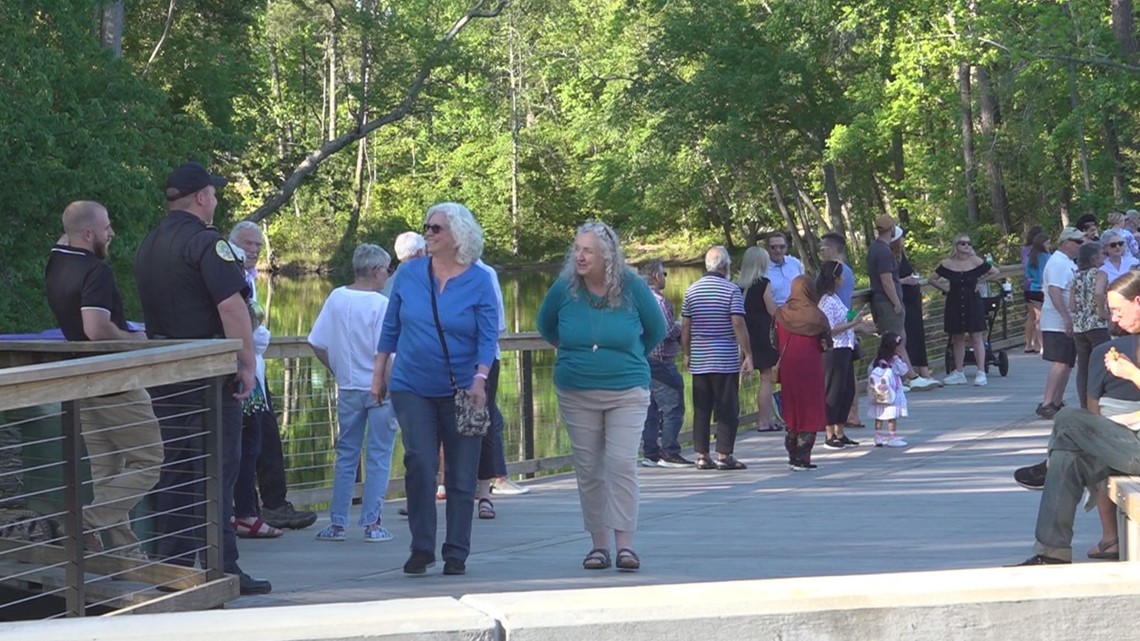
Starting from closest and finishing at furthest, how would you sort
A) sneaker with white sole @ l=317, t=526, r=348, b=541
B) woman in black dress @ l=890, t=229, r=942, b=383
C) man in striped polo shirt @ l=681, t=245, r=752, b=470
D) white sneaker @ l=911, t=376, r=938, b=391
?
sneaker with white sole @ l=317, t=526, r=348, b=541, man in striped polo shirt @ l=681, t=245, r=752, b=470, woman in black dress @ l=890, t=229, r=942, b=383, white sneaker @ l=911, t=376, r=938, b=391

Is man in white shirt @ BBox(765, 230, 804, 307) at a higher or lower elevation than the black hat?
lower

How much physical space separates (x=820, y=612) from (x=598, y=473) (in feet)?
13.8

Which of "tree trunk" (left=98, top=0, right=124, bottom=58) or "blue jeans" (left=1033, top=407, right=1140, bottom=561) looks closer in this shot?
"blue jeans" (left=1033, top=407, right=1140, bottom=561)

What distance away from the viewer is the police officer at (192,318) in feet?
23.4

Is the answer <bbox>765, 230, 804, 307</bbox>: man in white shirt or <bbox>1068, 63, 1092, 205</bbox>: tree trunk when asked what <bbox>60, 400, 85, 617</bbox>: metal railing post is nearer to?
<bbox>765, 230, 804, 307</bbox>: man in white shirt

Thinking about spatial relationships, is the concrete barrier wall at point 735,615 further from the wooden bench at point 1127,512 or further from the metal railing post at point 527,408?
the metal railing post at point 527,408

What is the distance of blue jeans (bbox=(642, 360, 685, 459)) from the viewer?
510 inches

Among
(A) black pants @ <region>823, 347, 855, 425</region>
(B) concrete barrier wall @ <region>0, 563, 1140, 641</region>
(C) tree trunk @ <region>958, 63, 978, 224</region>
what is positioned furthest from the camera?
(C) tree trunk @ <region>958, 63, 978, 224</region>

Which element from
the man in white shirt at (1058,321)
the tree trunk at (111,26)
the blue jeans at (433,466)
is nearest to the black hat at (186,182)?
the blue jeans at (433,466)

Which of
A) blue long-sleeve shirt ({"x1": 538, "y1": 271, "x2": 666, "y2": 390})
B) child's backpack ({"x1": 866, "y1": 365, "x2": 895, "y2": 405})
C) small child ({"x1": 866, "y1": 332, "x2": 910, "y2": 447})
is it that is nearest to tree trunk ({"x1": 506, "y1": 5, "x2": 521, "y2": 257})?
small child ({"x1": 866, "y1": 332, "x2": 910, "y2": 447})

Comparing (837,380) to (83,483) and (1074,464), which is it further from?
(83,483)

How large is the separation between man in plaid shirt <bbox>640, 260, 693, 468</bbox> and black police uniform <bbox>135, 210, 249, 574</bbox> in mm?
5812

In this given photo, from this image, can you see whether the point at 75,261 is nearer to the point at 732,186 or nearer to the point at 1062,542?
the point at 1062,542

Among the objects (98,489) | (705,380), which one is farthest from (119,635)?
(705,380)
